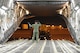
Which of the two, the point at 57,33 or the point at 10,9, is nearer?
the point at 10,9

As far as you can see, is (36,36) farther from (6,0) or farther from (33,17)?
(33,17)

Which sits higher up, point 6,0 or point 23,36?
point 6,0

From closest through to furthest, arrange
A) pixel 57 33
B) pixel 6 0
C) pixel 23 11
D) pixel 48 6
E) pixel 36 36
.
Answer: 1. pixel 36 36
2. pixel 6 0
3. pixel 48 6
4. pixel 23 11
5. pixel 57 33

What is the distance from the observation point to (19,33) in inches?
1072

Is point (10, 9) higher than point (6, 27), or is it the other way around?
point (10, 9)

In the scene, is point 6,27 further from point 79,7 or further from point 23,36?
point 23,36

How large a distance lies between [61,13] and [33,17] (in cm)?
456

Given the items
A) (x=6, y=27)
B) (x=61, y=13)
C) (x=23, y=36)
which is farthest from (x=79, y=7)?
(x=23, y=36)

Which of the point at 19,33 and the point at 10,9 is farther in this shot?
the point at 19,33

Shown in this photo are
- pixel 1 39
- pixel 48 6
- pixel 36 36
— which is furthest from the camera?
pixel 48 6

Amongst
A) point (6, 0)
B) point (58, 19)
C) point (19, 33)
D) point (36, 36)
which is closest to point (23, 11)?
point (19, 33)

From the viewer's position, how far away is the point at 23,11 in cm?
2573

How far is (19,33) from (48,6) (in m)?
6.71

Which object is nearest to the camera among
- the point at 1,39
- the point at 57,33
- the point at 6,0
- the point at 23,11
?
the point at 1,39
